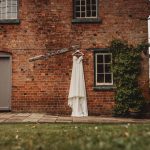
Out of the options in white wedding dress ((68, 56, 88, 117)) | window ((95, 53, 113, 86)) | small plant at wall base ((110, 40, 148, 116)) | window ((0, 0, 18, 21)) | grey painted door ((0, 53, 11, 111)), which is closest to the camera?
white wedding dress ((68, 56, 88, 117))

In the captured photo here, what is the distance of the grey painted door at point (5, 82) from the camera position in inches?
719

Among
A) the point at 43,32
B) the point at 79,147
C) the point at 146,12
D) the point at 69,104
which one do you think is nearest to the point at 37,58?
the point at 43,32

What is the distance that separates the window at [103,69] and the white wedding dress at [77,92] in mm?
860

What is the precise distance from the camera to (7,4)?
728 inches

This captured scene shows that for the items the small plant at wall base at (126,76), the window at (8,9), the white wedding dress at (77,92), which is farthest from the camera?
the window at (8,9)

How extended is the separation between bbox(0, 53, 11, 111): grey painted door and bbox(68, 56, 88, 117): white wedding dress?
2809 mm

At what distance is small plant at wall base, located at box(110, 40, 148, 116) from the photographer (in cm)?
1739

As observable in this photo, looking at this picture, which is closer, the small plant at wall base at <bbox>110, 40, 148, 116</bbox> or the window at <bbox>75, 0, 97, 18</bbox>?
the small plant at wall base at <bbox>110, 40, 148, 116</bbox>

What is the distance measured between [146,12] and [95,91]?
400cm

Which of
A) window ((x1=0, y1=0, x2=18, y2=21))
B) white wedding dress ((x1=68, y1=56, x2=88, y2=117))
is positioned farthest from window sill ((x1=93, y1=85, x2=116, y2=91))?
window ((x1=0, y1=0, x2=18, y2=21))

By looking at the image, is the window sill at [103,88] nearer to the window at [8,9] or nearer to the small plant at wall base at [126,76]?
the small plant at wall base at [126,76]

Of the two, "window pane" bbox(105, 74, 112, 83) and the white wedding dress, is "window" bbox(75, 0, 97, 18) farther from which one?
"window pane" bbox(105, 74, 112, 83)

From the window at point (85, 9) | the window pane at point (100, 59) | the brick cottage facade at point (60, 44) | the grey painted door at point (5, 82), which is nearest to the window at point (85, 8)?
the window at point (85, 9)

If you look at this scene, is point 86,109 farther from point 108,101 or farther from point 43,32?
point 43,32
